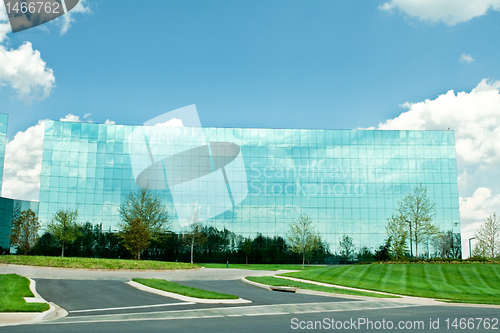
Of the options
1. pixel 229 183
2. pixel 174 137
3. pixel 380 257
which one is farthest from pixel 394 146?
pixel 174 137

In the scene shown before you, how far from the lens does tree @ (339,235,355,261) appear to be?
2248 inches

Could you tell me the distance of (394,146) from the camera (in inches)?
2366

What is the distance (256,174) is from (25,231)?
2989 cm

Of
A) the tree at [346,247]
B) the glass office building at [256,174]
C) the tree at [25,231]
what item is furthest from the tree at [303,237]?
the tree at [25,231]

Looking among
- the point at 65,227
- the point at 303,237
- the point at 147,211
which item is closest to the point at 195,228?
the point at 147,211

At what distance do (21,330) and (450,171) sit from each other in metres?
60.4

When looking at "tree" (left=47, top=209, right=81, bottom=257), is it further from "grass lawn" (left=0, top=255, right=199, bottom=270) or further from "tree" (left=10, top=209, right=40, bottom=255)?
"grass lawn" (left=0, top=255, right=199, bottom=270)

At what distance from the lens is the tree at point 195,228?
56.0 metres

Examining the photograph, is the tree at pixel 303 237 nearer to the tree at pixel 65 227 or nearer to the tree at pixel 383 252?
the tree at pixel 383 252

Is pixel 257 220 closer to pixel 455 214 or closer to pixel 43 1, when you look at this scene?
pixel 455 214

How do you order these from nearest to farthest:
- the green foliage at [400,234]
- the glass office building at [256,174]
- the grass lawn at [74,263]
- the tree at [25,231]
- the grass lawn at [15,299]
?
1. the grass lawn at [15,299]
2. the grass lawn at [74,263]
3. the tree at [25,231]
4. the green foliage at [400,234]
5. the glass office building at [256,174]

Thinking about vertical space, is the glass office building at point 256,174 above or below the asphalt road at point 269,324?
above

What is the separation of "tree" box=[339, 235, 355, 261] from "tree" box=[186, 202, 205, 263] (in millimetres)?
19565

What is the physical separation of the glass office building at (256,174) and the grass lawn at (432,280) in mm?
25673
